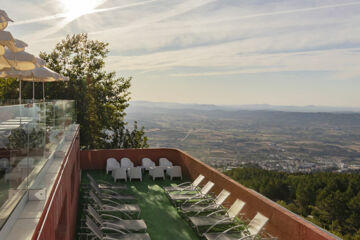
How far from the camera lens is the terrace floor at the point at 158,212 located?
8.64 m

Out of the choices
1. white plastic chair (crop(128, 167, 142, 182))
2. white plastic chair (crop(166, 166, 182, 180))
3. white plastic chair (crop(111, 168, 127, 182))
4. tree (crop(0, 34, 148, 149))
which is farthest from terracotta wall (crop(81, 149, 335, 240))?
tree (crop(0, 34, 148, 149))

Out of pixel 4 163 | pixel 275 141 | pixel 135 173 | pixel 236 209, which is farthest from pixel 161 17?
pixel 275 141

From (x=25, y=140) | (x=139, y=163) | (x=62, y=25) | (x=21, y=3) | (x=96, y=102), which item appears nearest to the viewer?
(x=25, y=140)

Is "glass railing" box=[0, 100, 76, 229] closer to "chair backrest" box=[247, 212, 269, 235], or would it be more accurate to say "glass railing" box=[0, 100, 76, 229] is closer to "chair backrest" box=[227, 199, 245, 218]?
"chair backrest" box=[247, 212, 269, 235]

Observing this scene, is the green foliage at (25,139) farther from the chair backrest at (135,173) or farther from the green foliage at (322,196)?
the green foliage at (322,196)

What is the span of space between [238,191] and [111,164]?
7.24 metres

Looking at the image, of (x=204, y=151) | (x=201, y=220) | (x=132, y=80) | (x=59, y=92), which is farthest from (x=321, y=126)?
(x=201, y=220)

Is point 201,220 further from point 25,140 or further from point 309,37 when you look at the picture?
point 309,37

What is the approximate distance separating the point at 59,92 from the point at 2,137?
72.1ft

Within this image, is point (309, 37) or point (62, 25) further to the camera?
point (309, 37)

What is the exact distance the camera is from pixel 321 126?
364 ft

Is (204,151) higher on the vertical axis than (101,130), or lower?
lower

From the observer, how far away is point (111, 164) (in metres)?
15.1

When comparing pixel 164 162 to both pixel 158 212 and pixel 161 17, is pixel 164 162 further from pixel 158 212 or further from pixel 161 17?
pixel 161 17
